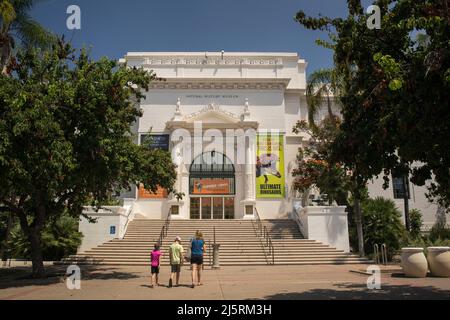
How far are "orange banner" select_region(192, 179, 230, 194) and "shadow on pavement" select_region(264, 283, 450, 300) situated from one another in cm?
2227

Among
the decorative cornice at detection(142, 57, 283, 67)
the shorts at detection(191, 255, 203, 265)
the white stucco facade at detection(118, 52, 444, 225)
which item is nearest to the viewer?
the shorts at detection(191, 255, 203, 265)

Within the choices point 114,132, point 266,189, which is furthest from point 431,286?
point 266,189

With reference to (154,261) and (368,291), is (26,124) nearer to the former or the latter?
(154,261)

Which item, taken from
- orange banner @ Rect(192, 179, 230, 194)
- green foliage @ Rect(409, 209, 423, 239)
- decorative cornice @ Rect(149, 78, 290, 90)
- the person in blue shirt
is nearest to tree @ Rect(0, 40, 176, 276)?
the person in blue shirt

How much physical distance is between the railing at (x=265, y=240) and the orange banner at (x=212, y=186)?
14.1 ft

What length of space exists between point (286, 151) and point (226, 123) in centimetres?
560

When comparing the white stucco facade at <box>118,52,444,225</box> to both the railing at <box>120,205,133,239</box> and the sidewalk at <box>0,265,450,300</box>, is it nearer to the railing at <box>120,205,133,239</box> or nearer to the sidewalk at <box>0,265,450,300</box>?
the railing at <box>120,205,133,239</box>

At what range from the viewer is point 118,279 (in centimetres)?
1516

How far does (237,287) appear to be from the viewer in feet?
41.2

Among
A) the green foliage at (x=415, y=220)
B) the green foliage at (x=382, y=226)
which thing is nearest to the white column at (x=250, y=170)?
the green foliage at (x=382, y=226)

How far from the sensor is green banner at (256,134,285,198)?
3353 cm

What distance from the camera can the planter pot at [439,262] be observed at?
14539mm

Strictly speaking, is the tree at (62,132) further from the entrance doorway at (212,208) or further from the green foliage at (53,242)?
the entrance doorway at (212,208)

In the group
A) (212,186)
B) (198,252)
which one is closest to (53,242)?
(198,252)
